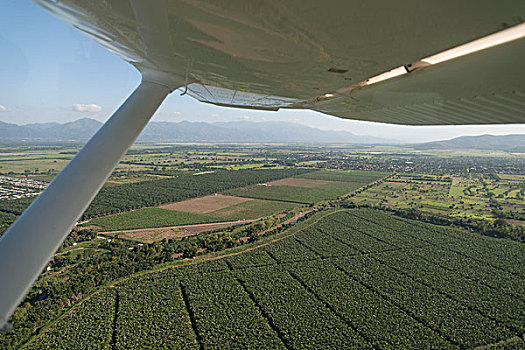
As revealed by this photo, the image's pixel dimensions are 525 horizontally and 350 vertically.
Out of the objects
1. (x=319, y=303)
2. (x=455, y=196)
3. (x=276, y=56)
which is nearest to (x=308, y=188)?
(x=455, y=196)

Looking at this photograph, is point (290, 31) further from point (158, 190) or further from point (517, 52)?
point (158, 190)

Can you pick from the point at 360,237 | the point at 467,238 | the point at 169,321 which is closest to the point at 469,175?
the point at 467,238

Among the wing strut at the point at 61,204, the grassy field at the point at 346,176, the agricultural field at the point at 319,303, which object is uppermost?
the wing strut at the point at 61,204

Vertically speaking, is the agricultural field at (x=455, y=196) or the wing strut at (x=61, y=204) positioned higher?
the wing strut at (x=61, y=204)

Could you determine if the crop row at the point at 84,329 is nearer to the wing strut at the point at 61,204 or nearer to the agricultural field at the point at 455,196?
the wing strut at the point at 61,204

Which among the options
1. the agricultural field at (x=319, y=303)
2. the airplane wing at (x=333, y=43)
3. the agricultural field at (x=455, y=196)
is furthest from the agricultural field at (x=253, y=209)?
the airplane wing at (x=333, y=43)

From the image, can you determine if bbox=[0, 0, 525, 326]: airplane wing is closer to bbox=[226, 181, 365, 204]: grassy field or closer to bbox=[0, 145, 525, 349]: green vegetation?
bbox=[0, 145, 525, 349]: green vegetation

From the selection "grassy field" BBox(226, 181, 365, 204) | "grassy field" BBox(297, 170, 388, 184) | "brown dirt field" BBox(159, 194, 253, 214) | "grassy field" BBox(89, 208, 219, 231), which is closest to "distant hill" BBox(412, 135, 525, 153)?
"grassy field" BBox(297, 170, 388, 184)
